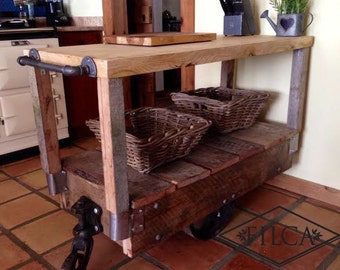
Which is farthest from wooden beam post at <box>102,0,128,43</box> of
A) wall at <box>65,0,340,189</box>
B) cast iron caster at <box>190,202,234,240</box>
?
cast iron caster at <box>190,202,234,240</box>

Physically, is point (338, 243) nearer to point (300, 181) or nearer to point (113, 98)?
point (300, 181)

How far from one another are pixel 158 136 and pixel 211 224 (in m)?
0.50

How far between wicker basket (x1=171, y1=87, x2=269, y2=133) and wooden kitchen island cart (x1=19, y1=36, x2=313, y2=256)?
0.06 metres

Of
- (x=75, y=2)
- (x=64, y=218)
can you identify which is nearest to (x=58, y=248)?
(x=64, y=218)

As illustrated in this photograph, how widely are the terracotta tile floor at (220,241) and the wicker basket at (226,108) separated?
400 mm

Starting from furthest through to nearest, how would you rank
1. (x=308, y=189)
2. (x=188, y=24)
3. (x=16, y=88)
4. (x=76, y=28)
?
(x=76, y=28) < (x=16, y=88) < (x=188, y=24) < (x=308, y=189)

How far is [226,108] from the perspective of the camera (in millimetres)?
1443

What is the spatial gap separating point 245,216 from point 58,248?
2.59 ft

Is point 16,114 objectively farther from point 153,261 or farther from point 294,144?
point 294,144

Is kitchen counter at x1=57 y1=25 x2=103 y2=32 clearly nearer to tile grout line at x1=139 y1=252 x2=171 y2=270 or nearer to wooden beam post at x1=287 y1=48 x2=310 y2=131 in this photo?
wooden beam post at x1=287 y1=48 x2=310 y2=131

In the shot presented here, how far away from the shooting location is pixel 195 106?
1566 millimetres

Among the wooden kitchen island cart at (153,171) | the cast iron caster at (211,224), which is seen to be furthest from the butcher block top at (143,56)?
the cast iron caster at (211,224)

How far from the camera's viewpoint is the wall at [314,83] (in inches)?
60.6

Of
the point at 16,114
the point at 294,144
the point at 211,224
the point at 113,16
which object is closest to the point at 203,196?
the point at 211,224
